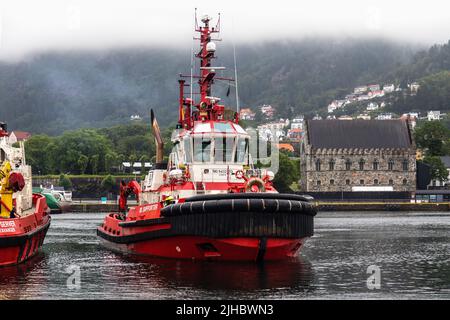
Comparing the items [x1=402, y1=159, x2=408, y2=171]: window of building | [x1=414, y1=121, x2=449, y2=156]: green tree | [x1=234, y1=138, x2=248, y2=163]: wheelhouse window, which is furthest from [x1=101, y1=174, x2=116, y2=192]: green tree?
[x1=234, y1=138, x2=248, y2=163]: wheelhouse window

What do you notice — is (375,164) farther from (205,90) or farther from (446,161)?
(205,90)

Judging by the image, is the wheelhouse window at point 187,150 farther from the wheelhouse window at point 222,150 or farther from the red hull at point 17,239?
the red hull at point 17,239

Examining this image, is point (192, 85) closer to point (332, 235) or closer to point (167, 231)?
point (167, 231)

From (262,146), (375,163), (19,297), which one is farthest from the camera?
(375,163)

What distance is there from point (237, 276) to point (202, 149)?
971cm

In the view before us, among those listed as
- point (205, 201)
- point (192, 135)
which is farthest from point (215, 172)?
point (205, 201)

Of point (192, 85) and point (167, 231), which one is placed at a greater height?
point (192, 85)

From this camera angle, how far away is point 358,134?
6393 inches

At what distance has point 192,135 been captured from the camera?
45.5 metres

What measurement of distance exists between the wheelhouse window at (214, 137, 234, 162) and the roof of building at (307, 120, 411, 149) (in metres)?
117

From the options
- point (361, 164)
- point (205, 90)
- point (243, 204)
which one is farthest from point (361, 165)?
point (243, 204)

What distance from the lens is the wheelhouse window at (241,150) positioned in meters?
45.7

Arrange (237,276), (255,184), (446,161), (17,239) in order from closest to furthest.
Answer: (237,276) < (17,239) < (255,184) < (446,161)

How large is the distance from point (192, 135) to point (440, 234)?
3128 cm
